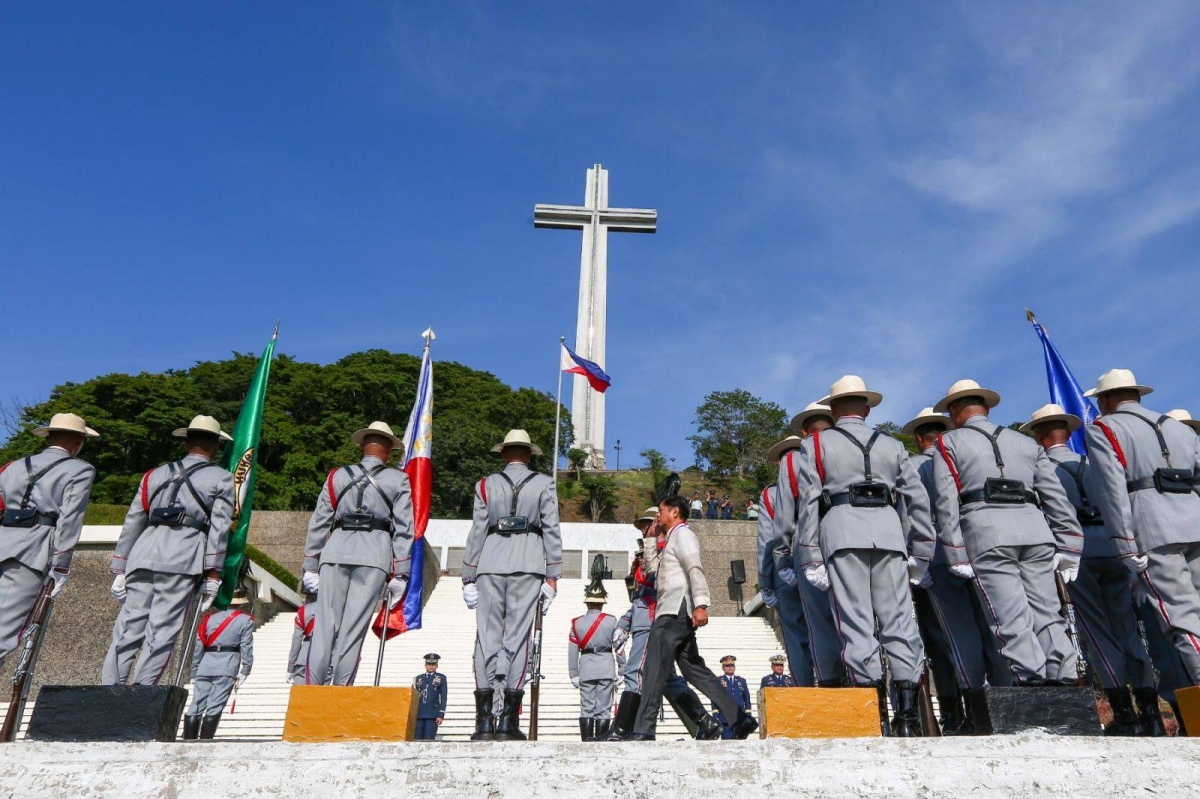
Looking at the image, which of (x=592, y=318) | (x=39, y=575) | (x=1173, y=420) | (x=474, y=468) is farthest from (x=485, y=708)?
(x=592, y=318)

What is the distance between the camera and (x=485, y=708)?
5.76 meters

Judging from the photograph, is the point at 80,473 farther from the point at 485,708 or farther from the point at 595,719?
the point at 595,719

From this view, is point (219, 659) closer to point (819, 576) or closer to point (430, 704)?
point (430, 704)

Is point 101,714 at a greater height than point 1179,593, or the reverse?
point 1179,593

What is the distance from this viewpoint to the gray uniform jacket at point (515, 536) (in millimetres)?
6234

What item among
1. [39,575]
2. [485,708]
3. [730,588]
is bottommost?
[485,708]

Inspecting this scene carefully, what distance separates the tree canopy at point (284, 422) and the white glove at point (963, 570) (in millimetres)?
30239

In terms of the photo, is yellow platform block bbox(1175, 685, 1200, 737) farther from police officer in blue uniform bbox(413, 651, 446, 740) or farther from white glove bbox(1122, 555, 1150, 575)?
police officer in blue uniform bbox(413, 651, 446, 740)

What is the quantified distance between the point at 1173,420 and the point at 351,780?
549cm

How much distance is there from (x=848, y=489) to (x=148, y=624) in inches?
179

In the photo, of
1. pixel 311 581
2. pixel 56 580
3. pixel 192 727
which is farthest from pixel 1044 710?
pixel 192 727

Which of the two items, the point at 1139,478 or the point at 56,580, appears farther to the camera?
the point at 56,580

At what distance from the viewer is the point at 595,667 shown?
9.23 metres

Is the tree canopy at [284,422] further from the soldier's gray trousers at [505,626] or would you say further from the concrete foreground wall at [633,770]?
the concrete foreground wall at [633,770]
